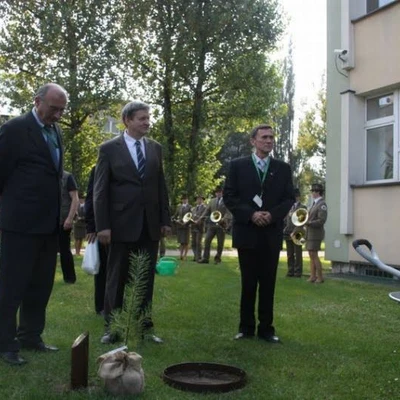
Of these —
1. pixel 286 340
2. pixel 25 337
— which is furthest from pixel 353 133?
pixel 25 337

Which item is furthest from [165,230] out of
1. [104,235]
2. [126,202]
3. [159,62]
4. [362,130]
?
[159,62]

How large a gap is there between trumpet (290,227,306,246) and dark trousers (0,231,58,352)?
8211 millimetres

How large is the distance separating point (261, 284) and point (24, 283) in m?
2.42

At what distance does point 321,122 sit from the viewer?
4556 cm

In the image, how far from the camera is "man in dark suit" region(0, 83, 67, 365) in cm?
A: 484

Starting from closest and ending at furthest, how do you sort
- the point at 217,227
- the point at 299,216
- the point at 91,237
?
the point at 91,237 → the point at 299,216 → the point at 217,227

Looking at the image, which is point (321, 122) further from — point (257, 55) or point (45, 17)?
point (45, 17)

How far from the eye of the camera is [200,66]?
26469 mm

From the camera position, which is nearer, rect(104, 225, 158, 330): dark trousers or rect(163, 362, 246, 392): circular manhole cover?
rect(163, 362, 246, 392): circular manhole cover

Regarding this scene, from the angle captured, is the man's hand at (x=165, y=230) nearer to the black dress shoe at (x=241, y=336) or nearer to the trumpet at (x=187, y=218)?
the black dress shoe at (x=241, y=336)

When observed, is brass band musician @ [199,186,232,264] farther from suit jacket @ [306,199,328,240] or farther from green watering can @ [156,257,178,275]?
suit jacket @ [306,199,328,240]

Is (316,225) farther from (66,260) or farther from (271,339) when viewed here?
(271,339)

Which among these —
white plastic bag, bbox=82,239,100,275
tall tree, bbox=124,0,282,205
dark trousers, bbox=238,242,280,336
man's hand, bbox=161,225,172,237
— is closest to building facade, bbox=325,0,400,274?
dark trousers, bbox=238,242,280,336

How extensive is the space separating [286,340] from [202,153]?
22.8 metres
